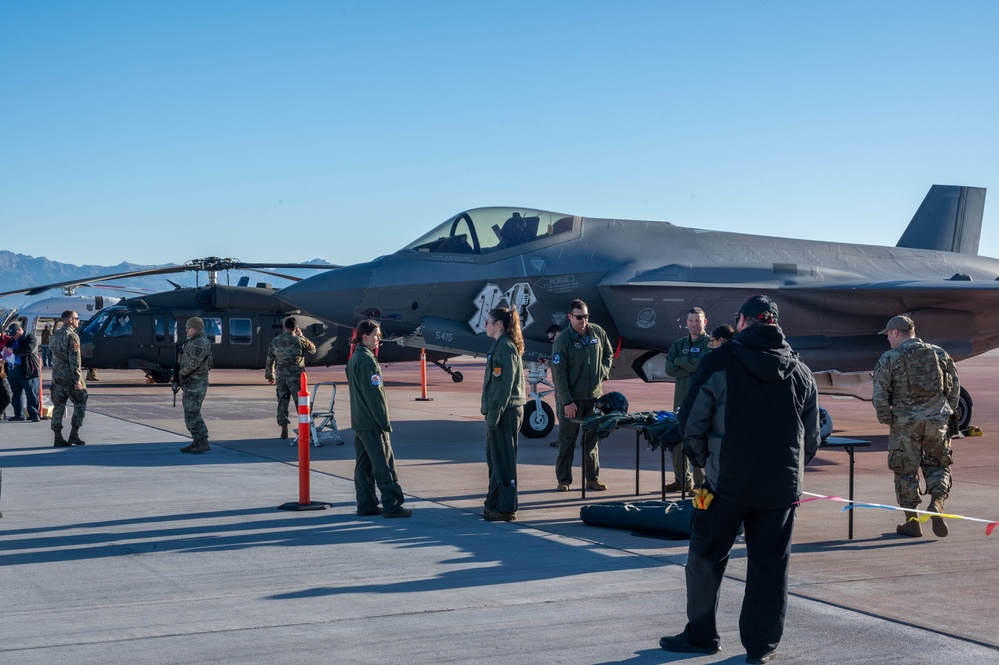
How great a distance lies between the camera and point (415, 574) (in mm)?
6754

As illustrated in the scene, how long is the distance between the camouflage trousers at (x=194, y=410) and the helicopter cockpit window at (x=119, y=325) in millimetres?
14950

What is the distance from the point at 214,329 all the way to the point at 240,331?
2.31 ft

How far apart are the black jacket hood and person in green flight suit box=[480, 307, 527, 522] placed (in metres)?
3.73

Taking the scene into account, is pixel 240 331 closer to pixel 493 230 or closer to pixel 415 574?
pixel 493 230

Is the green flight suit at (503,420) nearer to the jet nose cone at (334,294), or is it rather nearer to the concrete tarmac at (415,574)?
the concrete tarmac at (415,574)

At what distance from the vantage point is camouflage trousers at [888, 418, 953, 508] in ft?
27.0

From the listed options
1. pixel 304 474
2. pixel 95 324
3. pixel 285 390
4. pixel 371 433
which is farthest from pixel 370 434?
pixel 95 324

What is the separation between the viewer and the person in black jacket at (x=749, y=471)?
505 centimetres

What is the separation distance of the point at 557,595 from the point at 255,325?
2314cm

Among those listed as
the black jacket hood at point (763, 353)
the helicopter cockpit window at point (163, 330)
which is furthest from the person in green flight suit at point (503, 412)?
the helicopter cockpit window at point (163, 330)

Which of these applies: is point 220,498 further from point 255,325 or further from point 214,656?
point 255,325

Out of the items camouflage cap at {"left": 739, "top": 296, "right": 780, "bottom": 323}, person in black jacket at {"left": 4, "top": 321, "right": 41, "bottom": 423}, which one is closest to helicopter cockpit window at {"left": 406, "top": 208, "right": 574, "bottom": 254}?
person in black jacket at {"left": 4, "top": 321, "right": 41, "bottom": 423}

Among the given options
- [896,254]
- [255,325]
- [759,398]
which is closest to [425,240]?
[896,254]

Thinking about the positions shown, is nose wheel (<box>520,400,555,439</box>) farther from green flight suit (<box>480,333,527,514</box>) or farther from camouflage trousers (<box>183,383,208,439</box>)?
green flight suit (<box>480,333,527,514</box>)
